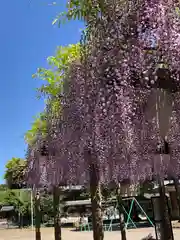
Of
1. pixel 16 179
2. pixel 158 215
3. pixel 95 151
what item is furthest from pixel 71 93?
pixel 16 179

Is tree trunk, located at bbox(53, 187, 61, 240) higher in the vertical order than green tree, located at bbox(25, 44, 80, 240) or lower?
lower

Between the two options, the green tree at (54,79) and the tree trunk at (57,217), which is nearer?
the green tree at (54,79)

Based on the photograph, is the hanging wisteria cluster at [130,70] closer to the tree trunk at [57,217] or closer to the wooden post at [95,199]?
the wooden post at [95,199]

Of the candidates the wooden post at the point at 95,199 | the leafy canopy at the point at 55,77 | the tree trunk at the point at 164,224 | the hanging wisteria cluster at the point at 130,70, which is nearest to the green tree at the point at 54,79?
the leafy canopy at the point at 55,77

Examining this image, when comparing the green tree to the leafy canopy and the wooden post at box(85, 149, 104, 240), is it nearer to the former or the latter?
the leafy canopy

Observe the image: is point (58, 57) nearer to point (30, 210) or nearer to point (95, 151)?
point (95, 151)

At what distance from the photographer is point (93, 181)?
4.55 m

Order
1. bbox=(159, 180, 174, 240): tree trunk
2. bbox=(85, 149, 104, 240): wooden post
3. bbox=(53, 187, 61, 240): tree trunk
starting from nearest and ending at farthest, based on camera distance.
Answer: bbox=(85, 149, 104, 240): wooden post, bbox=(159, 180, 174, 240): tree trunk, bbox=(53, 187, 61, 240): tree trunk

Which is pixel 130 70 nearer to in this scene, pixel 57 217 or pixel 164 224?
pixel 164 224

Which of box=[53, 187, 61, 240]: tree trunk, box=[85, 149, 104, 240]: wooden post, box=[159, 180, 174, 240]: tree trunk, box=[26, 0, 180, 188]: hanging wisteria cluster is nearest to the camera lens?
box=[26, 0, 180, 188]: hanging wisteria cluster

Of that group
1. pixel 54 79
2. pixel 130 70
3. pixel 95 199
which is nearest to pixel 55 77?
pixel 54 79

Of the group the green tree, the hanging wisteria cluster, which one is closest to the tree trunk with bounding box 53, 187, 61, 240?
the green tree

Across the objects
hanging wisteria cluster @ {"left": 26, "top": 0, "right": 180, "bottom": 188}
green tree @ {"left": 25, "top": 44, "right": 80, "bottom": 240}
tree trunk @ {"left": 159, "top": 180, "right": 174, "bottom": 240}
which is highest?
green tree @ {"left": 25, "top": 44, "right": 80, "bottom": 240}

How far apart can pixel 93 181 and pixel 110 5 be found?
2.71 m
